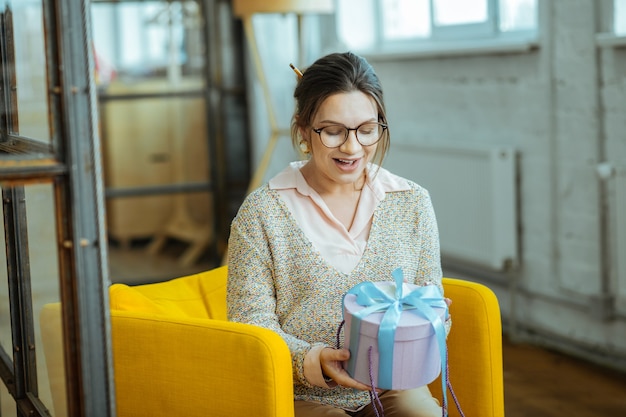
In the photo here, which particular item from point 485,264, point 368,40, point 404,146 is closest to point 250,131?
point 368,40

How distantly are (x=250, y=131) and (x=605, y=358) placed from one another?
106 inches

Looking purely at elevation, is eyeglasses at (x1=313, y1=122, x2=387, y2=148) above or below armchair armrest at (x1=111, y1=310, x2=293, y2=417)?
above

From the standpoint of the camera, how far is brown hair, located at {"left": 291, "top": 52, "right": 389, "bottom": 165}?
1.77 metres

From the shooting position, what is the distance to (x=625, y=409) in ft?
9.57

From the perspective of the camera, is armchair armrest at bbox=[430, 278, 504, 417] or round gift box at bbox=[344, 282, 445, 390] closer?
round gift box at bbox=[344, 282, 445, 390]

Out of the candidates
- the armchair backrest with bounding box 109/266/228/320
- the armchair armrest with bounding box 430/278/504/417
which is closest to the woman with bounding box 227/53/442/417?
the armchair armrest with bounding box 430/278/504/417

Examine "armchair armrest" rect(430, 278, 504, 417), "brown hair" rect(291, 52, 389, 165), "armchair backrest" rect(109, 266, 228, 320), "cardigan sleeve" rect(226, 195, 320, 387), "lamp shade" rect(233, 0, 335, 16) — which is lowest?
"armchair armrest" rect(430, 278, 504, 417)

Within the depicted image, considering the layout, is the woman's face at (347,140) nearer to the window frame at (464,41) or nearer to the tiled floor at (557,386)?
the tiled floor at (557,386)

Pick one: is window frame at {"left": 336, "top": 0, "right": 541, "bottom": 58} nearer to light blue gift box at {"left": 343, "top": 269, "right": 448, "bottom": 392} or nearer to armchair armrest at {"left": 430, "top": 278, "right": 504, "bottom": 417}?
armchair armrest at {"left": 430, "top": 278, "right": 504, "bottom": 417}

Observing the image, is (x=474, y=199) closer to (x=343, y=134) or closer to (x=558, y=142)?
(x=558, y=142)

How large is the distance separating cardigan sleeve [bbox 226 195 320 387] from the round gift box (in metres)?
0.21

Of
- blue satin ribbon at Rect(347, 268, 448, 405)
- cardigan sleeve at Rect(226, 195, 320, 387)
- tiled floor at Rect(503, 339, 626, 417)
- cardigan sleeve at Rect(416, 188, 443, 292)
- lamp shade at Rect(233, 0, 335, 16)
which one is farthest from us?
lamp shade at Rect(233, 0, 335, 16)

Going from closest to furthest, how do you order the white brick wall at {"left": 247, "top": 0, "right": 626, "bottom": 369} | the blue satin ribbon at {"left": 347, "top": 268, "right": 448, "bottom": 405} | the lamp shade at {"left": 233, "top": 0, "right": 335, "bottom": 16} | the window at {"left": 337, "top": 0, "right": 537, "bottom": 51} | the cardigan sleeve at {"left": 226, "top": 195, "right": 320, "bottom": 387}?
1. the blue satin ribbon at {"left": 347, "top": 268, "right": 448, "bottom": 405}
2. the cardigan sleeve at {"left": 226, "top": 195, "right": 320, "bottom": 387}
3. the white brick wall at {"left": 247, "top": 0, "right": 626, "bottom": 369}
4. the window at {"left": 337, "top": 0, "right": 537, "bottom": 51}
5. the lamp shade at {"left": 233, "top": 0, "right": 335, "bottom": 16}

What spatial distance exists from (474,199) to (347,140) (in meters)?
2.12
